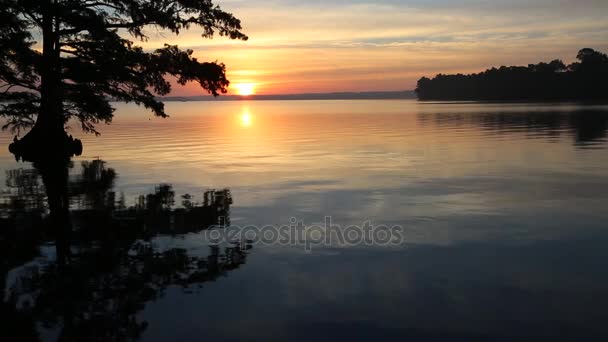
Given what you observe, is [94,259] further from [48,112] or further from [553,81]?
[553,81]

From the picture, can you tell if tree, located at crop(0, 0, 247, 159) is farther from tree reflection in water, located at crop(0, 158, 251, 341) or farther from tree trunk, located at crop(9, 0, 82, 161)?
tree reflection in water, located at crop(0, 158, 251, 341)

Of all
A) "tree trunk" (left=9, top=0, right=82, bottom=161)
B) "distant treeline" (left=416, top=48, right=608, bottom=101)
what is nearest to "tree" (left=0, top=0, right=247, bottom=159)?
"tree trunk" (left=9, top=0, right=82, bottom=161)

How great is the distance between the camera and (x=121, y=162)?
26.8m

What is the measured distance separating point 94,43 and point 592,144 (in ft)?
87.0

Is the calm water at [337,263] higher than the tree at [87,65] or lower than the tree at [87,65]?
lower

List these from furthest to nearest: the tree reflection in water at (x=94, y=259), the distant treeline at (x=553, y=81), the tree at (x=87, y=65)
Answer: the distant treeline at (x=553, y=81), the tree at (x=87, y=65), the tree reflection in water at (x=94, y=259)

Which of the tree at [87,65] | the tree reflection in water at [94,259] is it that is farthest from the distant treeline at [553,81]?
the tree reflection in water at [94,259]

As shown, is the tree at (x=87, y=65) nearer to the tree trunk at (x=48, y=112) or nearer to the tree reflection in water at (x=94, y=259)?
the tree trunk at (x=48, y=112)

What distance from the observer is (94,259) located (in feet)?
Answer: 31.2

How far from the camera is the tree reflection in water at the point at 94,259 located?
22.6 ft

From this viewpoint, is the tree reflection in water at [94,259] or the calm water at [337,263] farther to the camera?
the tree reflection in water at [94,259]

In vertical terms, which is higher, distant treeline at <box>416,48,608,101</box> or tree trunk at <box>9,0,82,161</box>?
distant treeline at <box>416,48,608,101</box>

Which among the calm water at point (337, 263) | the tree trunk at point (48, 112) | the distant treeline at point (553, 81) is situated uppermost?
the distant treeline at point (553, 81)

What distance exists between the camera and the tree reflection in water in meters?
6.88
